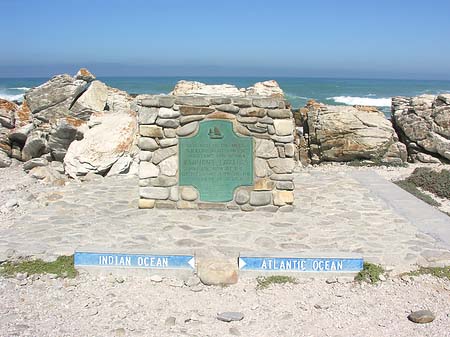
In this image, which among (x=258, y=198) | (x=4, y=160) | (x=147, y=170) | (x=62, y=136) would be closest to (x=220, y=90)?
(x=147, y=170)

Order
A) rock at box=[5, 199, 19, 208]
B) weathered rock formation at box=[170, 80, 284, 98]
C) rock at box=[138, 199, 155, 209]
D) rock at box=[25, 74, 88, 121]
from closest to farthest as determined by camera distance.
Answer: rock at box=[138, 199, 155, 209], rock at box=[5, 199, 19, 208], weathered rock formation at box=[170, 80, 284, 98], rock at box=[25, 74, 88, 121]

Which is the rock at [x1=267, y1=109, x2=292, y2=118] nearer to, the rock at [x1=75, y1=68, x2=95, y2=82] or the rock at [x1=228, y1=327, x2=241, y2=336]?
the rock at [x1=228, y1=327, x2=241, y2=336]

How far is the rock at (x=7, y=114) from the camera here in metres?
12.8

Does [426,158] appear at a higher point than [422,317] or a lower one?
lower

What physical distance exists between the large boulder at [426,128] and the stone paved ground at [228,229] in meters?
6.08

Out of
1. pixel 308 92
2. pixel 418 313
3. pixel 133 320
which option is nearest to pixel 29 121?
pixel 133 320

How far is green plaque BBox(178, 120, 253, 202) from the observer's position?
6484 mm

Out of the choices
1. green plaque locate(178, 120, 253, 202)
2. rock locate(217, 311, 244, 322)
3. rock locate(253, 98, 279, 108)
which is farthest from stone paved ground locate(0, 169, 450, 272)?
rock locate(253, 98, 279, 108)

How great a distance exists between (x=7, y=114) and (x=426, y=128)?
1101 cm

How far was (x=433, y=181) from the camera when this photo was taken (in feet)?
31.4

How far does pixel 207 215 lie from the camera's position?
636 centimetres

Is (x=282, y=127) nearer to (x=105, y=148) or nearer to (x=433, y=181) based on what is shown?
(x=105, y=148)

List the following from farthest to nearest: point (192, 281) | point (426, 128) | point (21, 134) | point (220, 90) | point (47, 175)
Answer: point (426, 128) < point (21, 134) < point (47, 175) < point (220, 90) < point (192, 281)

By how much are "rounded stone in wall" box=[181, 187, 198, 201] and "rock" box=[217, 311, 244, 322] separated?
2.63 metres
